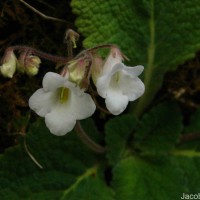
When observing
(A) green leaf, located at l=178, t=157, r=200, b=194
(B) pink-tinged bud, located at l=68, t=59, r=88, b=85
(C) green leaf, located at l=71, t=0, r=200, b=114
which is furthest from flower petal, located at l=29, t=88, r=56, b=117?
(A) green leaf, located at l=178, t=157, r=200, b=194

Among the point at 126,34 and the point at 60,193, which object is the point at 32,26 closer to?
the point at 126,34

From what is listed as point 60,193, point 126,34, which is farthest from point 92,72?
point 60,193

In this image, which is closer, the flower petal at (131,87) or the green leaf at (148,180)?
the flower petal at (131,87)

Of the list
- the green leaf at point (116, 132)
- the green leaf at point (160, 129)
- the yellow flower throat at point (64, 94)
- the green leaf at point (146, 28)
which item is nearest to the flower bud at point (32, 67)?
the yellow flower throat at point (64, 94)

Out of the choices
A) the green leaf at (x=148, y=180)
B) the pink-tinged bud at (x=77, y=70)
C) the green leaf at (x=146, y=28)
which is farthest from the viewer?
the green leaf at (x=148, y=180)

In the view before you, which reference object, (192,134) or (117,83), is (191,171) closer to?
(192,134)

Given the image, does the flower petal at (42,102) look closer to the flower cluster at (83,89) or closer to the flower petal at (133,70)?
the flower cluster at (83,89)

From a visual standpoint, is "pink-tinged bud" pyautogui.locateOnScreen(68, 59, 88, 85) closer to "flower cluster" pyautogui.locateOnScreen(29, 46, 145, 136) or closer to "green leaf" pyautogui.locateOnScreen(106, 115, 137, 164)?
"flower cluster" pyautogui.locateOnScreen(29, 46, 145, 136)
